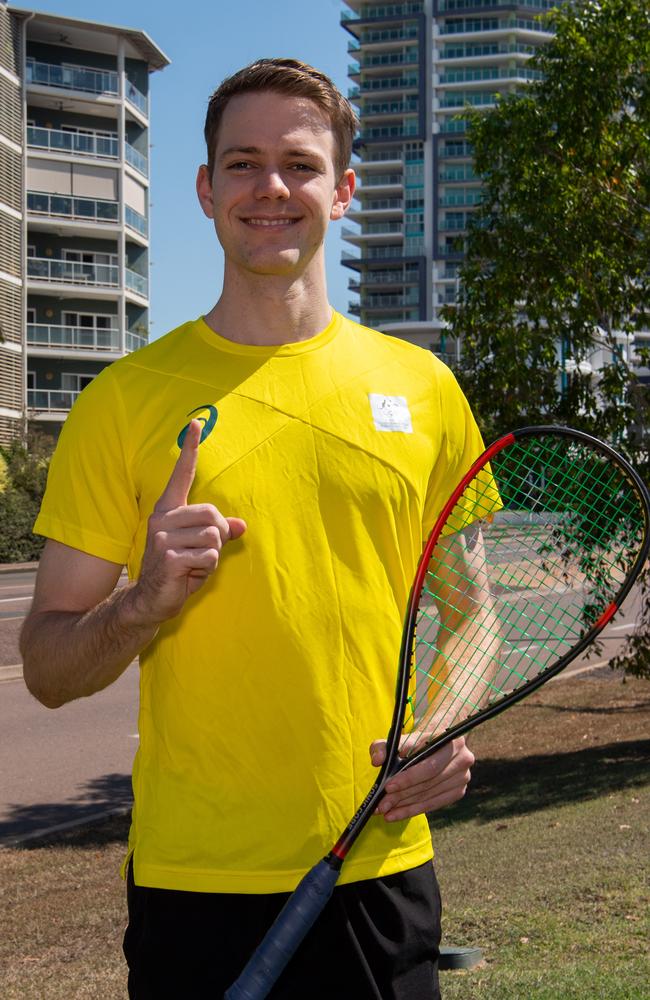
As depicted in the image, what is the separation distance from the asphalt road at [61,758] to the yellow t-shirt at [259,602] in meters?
8.56

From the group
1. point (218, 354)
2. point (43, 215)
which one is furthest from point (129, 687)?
point (43, 215)

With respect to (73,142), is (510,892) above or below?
below

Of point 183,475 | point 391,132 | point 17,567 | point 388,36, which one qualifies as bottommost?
point 17,567

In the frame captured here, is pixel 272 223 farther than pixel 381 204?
No

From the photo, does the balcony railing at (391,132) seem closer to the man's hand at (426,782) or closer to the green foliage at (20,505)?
the green foliage at (20,505)

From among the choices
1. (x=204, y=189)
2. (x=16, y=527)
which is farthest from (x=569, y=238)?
(x=16, y=527)

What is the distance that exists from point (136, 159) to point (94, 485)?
66.1 metres

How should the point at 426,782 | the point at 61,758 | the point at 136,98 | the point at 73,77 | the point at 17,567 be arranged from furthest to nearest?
the point at 136,98, the point at 73,77, the point at 17,567, the point at 61,758, the point at 426,782

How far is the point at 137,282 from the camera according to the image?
6562 cm

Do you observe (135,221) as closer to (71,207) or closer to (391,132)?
(71,207)

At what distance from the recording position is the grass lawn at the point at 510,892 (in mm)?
5645

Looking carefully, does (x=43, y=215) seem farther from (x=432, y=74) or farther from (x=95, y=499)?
(x=432, y=74)

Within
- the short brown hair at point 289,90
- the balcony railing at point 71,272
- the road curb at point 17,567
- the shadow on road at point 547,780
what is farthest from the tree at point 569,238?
the balcony railing at point 71,272

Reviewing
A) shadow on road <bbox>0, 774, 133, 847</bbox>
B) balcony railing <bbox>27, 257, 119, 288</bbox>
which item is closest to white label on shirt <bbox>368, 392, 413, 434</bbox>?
shadow on road <bbox>0, 774, 133, 847</bbox>
